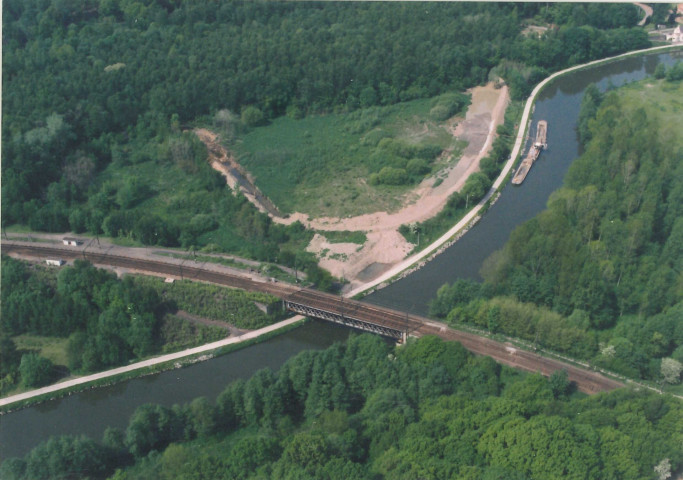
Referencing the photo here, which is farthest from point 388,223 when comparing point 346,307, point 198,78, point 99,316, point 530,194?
point 198,78

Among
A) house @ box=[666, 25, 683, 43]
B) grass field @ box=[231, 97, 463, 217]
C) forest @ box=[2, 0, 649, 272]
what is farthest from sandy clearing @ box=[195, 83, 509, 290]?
house @ box=[666, 25, 683, 43]

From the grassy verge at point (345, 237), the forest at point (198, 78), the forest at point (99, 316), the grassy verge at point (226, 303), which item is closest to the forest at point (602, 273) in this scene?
the grassy verge at point (345, 237)

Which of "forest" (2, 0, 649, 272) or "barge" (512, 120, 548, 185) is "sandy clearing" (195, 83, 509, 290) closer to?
"forest" (2, 0, 649, 272)

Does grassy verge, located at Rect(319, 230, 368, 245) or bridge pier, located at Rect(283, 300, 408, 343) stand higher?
grassy verge, located at Rect(319, 230, 368, 245)

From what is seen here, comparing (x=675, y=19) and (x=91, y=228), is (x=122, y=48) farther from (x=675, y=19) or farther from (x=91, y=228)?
(x=675, y=19)

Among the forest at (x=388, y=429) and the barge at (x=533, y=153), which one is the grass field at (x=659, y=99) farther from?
the forest at (x=388, y=429)

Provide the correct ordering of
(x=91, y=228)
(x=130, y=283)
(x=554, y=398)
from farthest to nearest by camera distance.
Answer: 1. (x=91, y=228)
2. (x=130, y=283)
3. (x=554, y=398)

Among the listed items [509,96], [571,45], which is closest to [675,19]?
[571,45]
